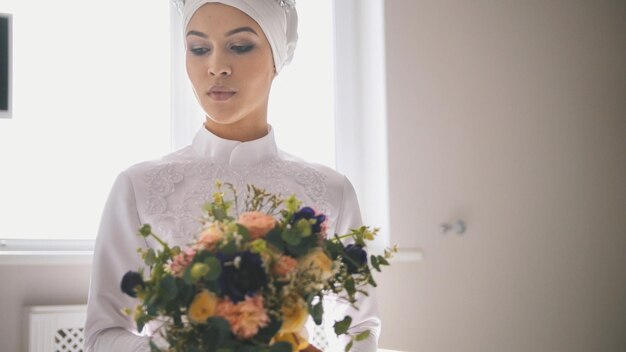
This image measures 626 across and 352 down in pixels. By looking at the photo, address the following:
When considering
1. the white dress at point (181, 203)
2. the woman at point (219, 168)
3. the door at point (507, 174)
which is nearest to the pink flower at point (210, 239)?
the white dress at point (181, 203)

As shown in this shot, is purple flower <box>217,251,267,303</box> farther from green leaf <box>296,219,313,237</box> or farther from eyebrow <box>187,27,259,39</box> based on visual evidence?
eyebrow <box>187,27,259,39</box>

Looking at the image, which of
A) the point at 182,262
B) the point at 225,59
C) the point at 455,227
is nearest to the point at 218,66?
the point at 225,59

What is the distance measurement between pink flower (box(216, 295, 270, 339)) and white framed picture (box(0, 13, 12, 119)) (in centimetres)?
113

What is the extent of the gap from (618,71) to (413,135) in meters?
1.14

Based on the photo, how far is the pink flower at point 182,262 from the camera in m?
1.38

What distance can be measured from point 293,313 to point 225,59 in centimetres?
79

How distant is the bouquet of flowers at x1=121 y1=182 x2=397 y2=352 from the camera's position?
4.36 ft

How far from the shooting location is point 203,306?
1339mm

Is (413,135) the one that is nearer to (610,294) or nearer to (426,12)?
(426,12)

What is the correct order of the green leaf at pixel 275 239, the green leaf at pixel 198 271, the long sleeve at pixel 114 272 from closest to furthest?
the green leaf at pixel 198 271 < the green leaf at pixel 275 239 < the long sleeve at pixel 114 272

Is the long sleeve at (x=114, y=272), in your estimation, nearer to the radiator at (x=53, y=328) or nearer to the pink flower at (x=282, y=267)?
A: the pink flower at (x=282, y=267)

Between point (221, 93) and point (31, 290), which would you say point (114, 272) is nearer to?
point (221, 93)

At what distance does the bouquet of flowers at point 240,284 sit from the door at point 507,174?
190cm

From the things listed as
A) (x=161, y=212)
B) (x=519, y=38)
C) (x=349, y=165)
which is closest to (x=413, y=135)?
(x=349, y=165)
